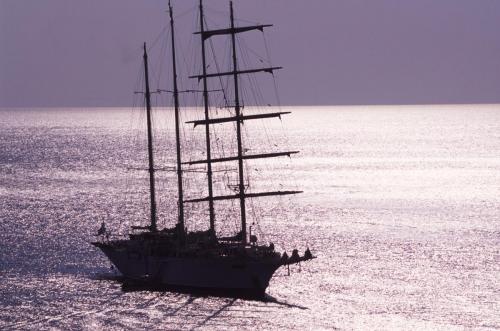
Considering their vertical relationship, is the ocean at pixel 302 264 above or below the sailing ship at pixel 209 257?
below

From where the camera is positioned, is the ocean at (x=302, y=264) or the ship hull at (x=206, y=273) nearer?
the ocean at (x=302, y=264)

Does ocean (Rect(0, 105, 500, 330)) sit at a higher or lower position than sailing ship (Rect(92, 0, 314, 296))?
lower

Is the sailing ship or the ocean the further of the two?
the sailing ship

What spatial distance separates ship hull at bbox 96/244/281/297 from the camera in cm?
7406

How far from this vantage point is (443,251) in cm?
9644

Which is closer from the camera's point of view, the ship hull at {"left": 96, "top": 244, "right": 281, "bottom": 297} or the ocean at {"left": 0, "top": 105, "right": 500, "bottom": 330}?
the ocean at {"left": 0, "top": 105, "right": 500, "bottom": 330}

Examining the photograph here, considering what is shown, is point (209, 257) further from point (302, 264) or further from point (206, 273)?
point (302, 264)

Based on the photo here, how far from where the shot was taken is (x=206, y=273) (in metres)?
75.5

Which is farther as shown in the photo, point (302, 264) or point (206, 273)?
point (302, 264)

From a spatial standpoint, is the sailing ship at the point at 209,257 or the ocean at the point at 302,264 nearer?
the ocean at the point at 302,264

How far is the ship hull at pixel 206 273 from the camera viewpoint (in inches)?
2916

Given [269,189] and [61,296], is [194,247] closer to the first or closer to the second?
[61,296]

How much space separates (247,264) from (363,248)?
25850mm

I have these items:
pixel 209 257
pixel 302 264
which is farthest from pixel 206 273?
pixel 302 264
